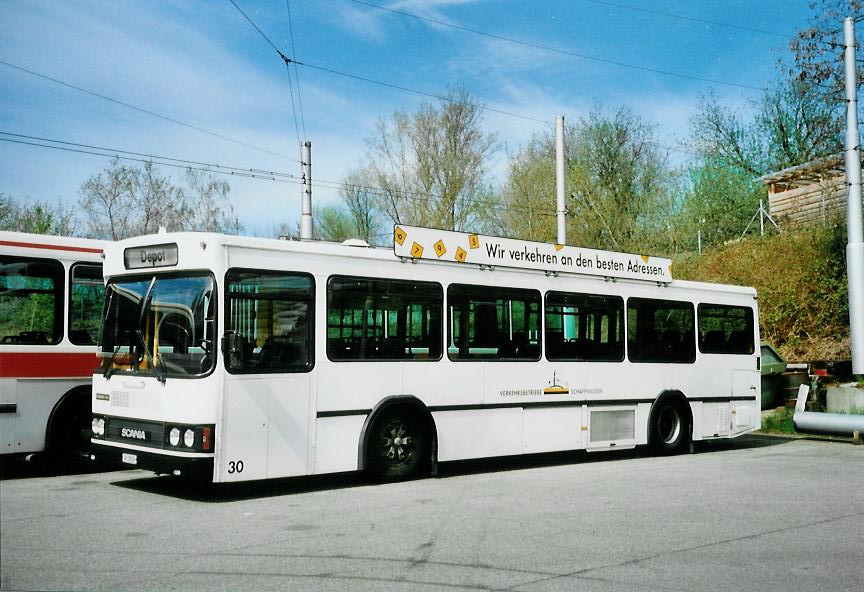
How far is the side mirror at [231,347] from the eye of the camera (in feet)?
31.0

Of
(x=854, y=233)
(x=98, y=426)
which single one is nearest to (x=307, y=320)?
(x=98, y=426)

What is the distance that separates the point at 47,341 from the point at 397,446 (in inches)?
174

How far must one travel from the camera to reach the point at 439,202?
134ft

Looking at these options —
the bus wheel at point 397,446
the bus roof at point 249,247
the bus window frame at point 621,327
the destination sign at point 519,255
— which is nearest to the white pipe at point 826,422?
the destination sign at point 519,255

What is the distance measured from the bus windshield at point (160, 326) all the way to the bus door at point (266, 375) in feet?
0.77

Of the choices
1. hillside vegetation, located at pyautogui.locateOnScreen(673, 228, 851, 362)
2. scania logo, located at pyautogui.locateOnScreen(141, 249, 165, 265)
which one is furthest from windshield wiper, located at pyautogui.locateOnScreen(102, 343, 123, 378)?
hillside vegetation, located at pyautogui.locateOnScreen(673, 228, 851, 362)

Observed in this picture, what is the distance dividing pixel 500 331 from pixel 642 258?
3.44m

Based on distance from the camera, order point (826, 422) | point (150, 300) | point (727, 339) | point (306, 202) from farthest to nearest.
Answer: point (306, 202), point (826, 422), point (727, 339), point (150, 300)

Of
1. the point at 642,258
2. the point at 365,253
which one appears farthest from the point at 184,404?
the point at 642,258

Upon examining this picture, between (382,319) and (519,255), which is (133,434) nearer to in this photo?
(382,319)

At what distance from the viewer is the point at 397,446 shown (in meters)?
11.2

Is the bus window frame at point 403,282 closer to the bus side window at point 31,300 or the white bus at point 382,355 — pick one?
the white bus at point 382,355

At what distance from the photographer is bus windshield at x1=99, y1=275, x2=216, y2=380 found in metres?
9.53

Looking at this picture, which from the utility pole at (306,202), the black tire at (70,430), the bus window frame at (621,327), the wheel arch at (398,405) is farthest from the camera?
the utility pole at (306,202)
